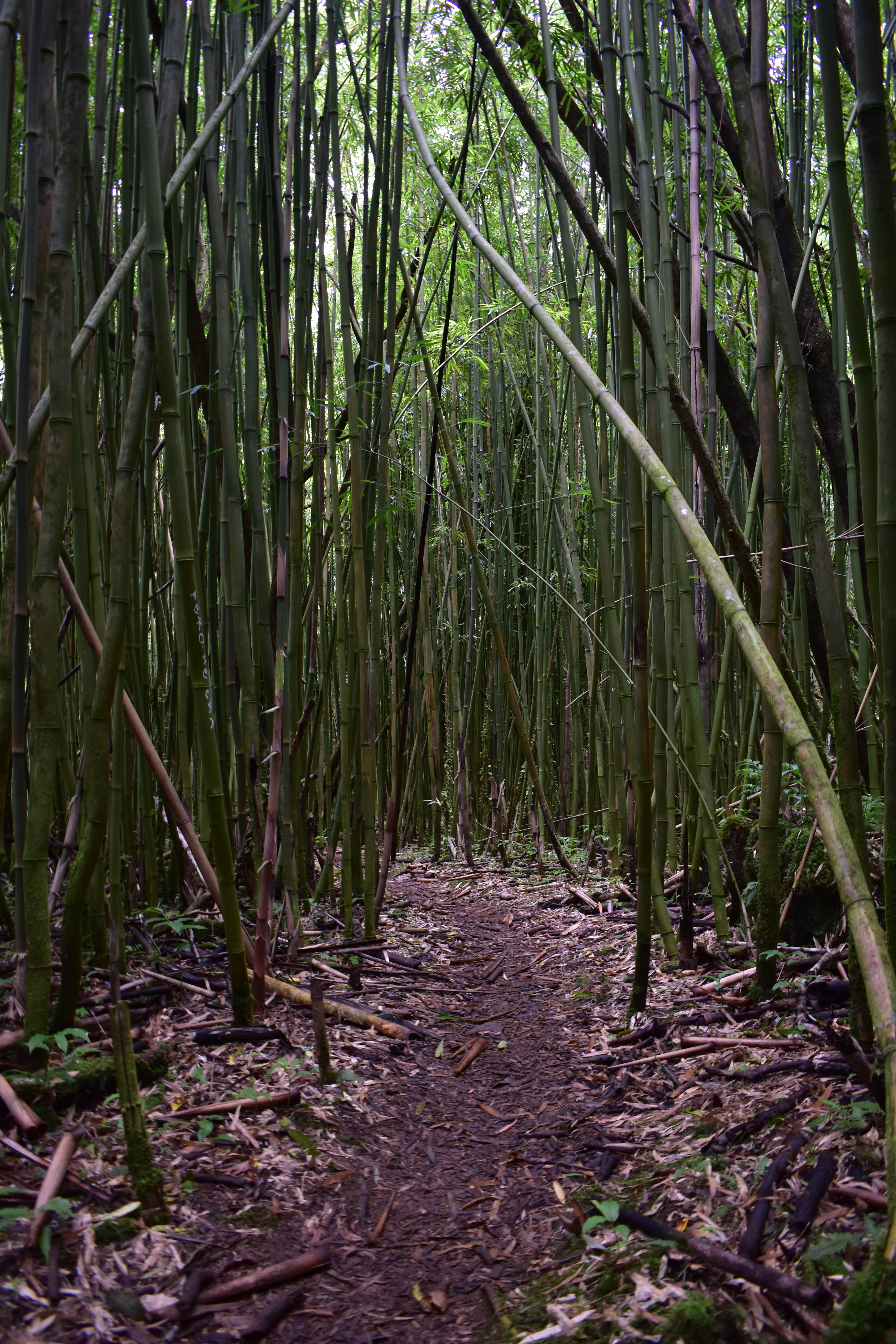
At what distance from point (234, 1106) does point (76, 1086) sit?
0.57 ft

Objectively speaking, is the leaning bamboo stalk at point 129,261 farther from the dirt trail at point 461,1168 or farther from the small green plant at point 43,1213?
the dirt trail at point 461,1168

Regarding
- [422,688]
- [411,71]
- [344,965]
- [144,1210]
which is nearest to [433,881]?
[422,688]

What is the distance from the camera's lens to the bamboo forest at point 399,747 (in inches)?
28.0

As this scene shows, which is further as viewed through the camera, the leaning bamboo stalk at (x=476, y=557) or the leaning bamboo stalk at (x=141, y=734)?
the leaning bamboo stalk at (x=476, y=557)

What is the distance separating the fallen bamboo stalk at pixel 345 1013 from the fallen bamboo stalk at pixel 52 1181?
498 mm

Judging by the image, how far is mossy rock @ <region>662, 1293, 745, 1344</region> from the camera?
0.59 m

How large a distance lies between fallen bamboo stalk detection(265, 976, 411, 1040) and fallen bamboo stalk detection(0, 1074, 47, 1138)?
0.48 m

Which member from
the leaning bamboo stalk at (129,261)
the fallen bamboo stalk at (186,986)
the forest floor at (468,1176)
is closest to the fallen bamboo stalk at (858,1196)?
the forest floor at (468,1176)

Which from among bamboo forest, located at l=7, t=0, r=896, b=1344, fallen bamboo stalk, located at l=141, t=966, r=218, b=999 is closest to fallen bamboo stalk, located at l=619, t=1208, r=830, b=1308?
bamboo forest, located at l=7, t=0, r=896, b=1344

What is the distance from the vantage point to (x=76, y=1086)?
0.90 m

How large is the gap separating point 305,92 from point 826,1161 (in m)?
1.82

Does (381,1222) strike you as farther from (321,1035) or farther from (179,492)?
(179,492)

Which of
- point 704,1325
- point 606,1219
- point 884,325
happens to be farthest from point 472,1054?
point 884,325

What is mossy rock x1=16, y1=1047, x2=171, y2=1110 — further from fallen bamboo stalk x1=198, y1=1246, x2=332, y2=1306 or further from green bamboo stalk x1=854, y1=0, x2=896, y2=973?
green bamboo stalk x1=854, y1=0, x2=896, y2=973
